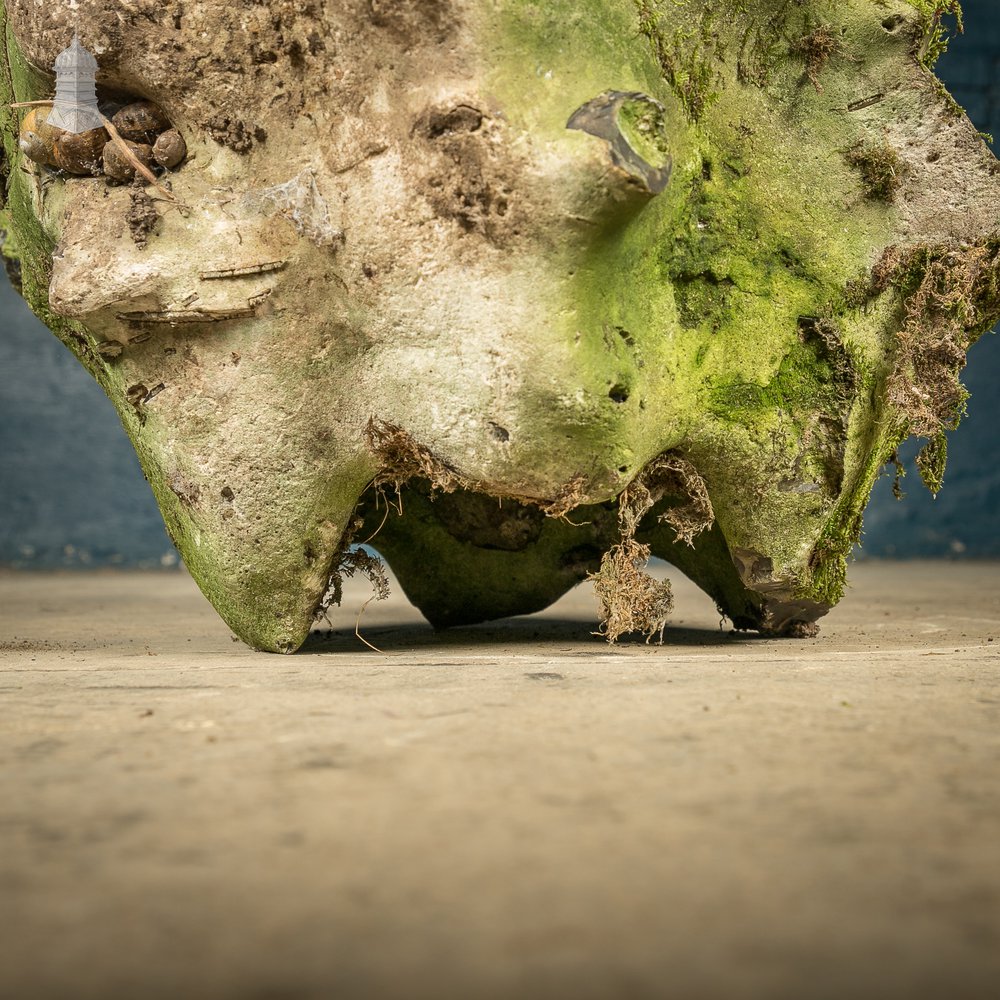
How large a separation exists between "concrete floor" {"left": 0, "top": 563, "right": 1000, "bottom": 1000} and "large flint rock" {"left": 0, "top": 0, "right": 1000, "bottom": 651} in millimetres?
742

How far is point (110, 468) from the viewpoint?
28.3 ft

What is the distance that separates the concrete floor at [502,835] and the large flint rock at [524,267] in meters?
0.74

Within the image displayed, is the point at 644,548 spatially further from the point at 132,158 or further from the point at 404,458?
the point at 132,158

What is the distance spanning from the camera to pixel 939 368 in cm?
336

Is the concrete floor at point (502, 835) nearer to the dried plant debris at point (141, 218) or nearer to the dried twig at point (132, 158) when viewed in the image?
the dried plant debris at point (141, 218)

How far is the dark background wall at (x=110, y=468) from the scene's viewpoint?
8.48 m

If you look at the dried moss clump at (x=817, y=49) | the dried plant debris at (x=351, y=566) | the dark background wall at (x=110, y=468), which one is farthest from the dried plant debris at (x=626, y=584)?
the dark background wall at (x=110, y=468)

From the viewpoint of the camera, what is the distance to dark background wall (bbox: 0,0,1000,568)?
8.48m

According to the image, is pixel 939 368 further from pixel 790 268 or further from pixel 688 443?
pixel 688 443

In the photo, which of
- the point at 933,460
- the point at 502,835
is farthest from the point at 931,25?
the point at 502,835

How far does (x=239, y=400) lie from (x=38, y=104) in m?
0.98

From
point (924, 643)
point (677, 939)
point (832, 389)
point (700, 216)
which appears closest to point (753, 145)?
point (700, 216)

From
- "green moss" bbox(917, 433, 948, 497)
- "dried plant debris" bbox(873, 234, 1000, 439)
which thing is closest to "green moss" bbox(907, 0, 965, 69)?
"dried plant debris" bbox(873, 234, 1000, 439)

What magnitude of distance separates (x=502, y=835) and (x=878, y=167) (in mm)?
2703
